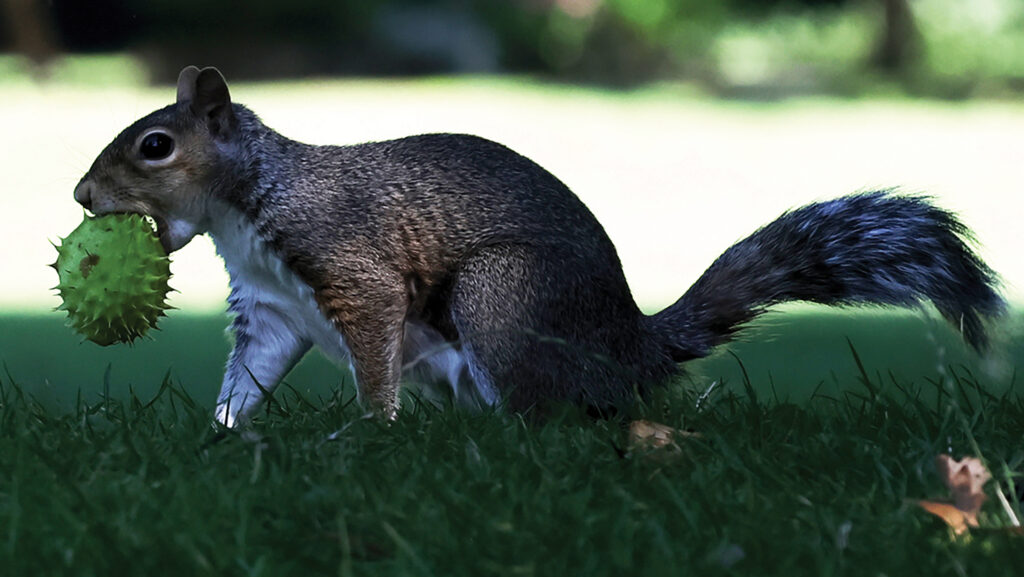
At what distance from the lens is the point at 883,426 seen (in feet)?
9.45

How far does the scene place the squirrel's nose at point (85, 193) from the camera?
3268mm

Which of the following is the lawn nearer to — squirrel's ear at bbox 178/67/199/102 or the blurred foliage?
squirrel's ear at bbox 178/67/199/102

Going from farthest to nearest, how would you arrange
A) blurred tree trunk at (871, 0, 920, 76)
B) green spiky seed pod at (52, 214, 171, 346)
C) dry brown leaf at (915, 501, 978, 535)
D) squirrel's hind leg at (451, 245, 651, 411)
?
blurred tree trunk at (871, 0, 920, 76) → squirrel's hind leg at (451, 245, 651, 411) → green spiky seed pod at (52, 214, 171, 346) → dry brown leaf at (915, 501, 978, 535)

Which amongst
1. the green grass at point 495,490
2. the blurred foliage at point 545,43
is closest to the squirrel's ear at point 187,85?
the green grass at point 495,490

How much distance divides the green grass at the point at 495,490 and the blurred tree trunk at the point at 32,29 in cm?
1703

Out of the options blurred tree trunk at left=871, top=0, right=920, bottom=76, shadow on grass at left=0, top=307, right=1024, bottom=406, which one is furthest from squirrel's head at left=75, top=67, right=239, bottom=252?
blurred tree trunk at left=871, top=0, right=920, bottom=76

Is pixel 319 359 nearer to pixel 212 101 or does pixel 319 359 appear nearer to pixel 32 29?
pixel 212 101

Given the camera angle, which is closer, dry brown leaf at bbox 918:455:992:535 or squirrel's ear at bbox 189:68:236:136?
dry brown leaf at bbox 918:455:992:535

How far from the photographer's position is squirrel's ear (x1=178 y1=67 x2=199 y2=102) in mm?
3428

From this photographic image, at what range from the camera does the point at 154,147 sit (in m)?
3.31

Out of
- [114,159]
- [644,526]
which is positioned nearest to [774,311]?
[644,526]

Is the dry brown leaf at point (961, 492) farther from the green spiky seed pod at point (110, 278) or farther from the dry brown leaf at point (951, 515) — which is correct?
the green spiky seed pod at point (110, 278)

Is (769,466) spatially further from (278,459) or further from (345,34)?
(345,34)

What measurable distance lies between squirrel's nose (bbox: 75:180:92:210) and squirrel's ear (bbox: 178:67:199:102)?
318mm
